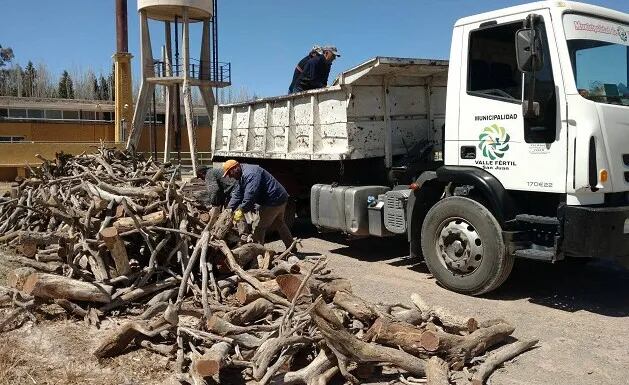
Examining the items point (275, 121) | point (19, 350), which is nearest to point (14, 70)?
point (275, 121)

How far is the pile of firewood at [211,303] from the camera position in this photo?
4.32 m

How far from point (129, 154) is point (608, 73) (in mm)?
9170

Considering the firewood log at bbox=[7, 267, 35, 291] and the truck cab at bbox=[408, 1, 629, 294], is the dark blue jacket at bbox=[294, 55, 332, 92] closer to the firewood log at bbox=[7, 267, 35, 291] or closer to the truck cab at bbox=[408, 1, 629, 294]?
the truck cab at bbox=[408, 1, 629, 294]

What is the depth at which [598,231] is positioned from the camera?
5.47 m

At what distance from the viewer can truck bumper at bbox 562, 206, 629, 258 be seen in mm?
5469

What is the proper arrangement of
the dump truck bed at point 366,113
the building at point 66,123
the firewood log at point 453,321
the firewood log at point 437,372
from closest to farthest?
A: the firewood log at point 437,372 → the firewood log at point 453,321 → the dump truck bed at point 366,113 → the building at point 66,123

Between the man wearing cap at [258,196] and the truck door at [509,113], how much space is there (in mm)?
2693

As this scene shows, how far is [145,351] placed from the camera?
4.78m

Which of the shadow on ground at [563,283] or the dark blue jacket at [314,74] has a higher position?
the dark blue jacket at [314,74]

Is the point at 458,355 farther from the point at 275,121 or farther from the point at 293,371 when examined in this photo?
the point at 275,121

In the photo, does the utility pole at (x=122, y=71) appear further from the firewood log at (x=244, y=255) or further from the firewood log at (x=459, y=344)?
the firewood log at (x=459, y=344)

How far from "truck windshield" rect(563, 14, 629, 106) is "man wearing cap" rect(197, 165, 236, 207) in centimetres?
440

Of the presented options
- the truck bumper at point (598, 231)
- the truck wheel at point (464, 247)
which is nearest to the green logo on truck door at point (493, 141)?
the truck wheel at point (464, 247)

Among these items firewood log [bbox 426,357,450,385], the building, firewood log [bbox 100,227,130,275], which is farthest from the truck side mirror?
the building
